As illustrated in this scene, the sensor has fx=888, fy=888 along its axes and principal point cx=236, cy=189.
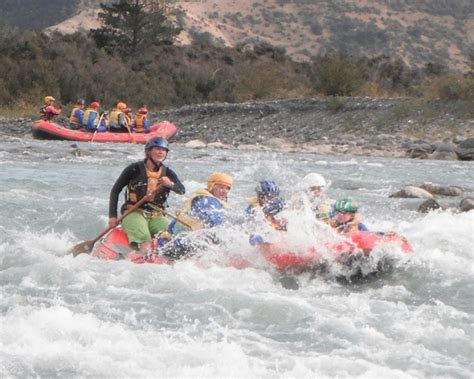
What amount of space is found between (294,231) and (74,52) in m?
30.0

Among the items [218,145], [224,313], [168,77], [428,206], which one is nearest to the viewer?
[224,313]

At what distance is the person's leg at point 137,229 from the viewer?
8.93 meters

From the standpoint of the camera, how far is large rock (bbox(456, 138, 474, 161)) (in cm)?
2022

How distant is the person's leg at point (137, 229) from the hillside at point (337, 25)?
5658 cm

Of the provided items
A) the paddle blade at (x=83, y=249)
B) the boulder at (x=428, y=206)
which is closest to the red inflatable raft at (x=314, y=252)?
the paddle blade at (x=83, y=249)

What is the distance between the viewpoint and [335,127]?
24703mm

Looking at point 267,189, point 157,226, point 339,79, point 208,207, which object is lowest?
point 339,79

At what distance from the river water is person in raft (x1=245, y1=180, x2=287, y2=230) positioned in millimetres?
334

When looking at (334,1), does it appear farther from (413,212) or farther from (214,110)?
(413,212)

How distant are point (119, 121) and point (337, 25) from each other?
50294 millimetres

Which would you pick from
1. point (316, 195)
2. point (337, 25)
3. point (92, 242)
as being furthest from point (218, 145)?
point (337, 25)

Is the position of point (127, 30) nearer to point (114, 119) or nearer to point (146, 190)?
point (114, 119)

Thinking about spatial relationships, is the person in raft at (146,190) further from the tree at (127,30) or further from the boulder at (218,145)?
the tree at (127,30)

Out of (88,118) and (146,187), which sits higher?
(146,187)
